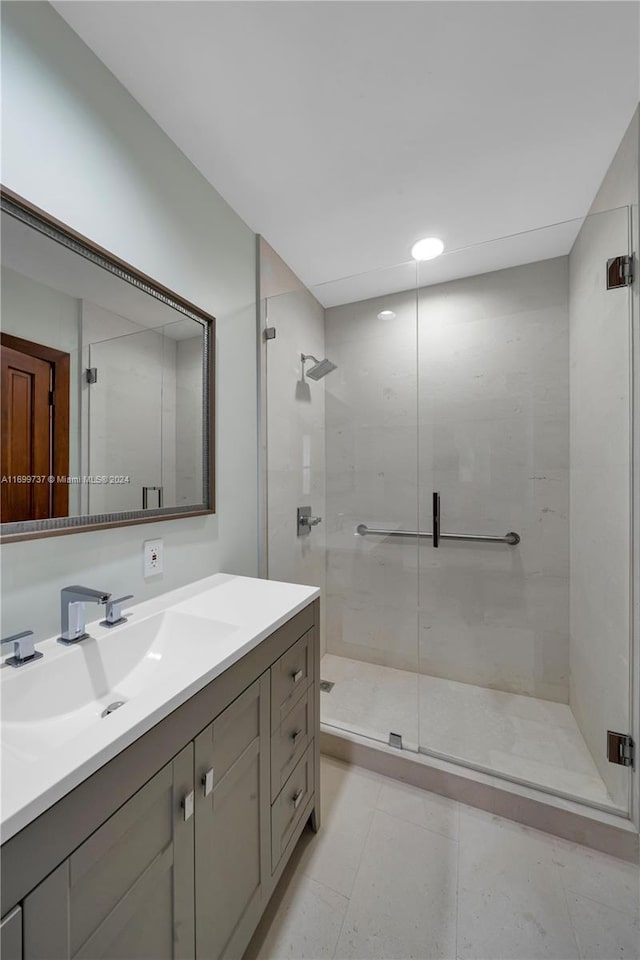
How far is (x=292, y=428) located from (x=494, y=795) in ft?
5.85

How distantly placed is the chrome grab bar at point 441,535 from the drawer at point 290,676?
991 mm

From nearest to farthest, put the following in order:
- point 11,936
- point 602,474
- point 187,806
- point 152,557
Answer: point 11,936 < point 187,806 < point 152,557 < point 602,474

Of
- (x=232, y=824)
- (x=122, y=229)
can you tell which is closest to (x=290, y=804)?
(x=232, y=824)

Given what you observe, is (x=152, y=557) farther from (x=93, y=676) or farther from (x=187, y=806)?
(x=187, y=806)

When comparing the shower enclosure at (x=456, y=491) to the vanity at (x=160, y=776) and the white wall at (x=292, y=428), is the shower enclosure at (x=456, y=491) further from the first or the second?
the vanity at (x=160, y=776)

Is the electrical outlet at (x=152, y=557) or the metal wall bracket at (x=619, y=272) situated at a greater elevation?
the metal wall bracket at (x=619, y=272)

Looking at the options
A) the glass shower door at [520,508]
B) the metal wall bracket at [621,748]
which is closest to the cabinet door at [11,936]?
the glass shower door at [520,508]

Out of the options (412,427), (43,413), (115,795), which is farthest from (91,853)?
(412,427)

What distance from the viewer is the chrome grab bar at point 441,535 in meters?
1.99

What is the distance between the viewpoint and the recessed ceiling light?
6.09 feet

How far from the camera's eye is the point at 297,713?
3.69ft

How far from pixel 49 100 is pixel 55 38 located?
0.18m

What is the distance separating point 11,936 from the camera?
Answer: 16.9 inches

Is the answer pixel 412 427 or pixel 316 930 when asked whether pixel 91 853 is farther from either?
pixel 412 427
